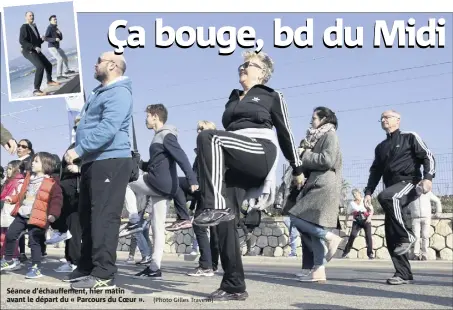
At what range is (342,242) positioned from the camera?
14438 mm

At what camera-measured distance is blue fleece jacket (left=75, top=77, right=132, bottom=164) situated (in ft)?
14.0

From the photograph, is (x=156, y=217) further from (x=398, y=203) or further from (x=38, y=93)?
(x=398, y=203)

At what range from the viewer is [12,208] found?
614 centimetres

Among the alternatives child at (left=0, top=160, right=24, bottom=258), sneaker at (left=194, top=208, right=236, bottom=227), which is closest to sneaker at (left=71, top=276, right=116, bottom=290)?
sneaker at (left=194, top=208, right=236, bottom=227)

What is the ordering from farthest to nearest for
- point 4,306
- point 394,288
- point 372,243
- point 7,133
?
point 372,243
point 394,288
point 7,133
point 4,306

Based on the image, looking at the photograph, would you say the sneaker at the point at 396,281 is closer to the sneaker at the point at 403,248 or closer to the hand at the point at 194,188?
the sneaker at the point at 403,248

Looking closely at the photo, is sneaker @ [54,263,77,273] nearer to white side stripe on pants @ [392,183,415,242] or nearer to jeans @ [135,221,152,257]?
jeans @ [135,221,152,257]

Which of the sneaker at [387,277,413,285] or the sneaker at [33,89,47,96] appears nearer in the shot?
the sneaker at [387,277,413,285]

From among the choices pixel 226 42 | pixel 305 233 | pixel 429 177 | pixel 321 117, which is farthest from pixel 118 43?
pixel 429 177

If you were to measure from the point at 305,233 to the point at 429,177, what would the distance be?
130 centimetres

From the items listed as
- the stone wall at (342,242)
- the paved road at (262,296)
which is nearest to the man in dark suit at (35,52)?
the paved road at (262,296)

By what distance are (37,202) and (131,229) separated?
64.7 inches

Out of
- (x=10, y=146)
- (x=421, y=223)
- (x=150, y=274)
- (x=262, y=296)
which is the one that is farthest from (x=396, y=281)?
(x=421, y=223)

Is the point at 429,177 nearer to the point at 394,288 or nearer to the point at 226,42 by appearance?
the point at 394,288
